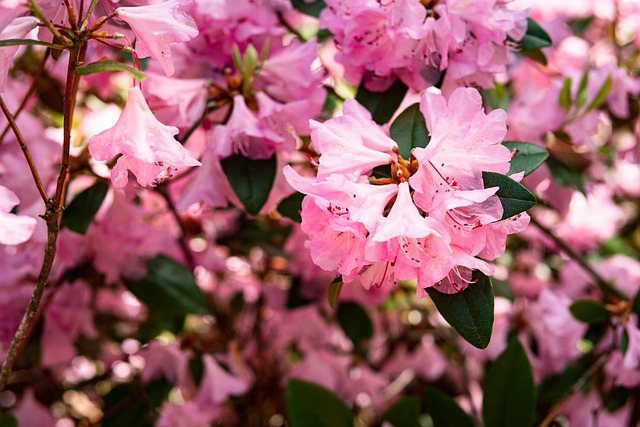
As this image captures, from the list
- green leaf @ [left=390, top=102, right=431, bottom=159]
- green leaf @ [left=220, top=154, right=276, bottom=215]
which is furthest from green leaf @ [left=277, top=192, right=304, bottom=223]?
green leaf @ [left=390, top=102, right=431, bottom=159]

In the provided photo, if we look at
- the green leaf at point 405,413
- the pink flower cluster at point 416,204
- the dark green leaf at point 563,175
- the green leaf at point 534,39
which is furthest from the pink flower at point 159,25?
the dark green leaf at point 563,175

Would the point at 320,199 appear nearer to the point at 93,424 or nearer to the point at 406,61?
the point at 406,61

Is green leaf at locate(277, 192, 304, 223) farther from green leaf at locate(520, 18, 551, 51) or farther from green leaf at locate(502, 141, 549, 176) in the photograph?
green leaf at locate(520, 18, 551, 51)

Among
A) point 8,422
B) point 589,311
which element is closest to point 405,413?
point 589,311

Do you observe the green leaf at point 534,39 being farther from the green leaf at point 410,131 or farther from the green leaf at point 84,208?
the green leaf at point 84,208

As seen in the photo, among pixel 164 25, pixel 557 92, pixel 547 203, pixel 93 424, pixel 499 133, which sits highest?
pixel 164 25

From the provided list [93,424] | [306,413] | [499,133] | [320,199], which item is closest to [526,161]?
[499,133]
